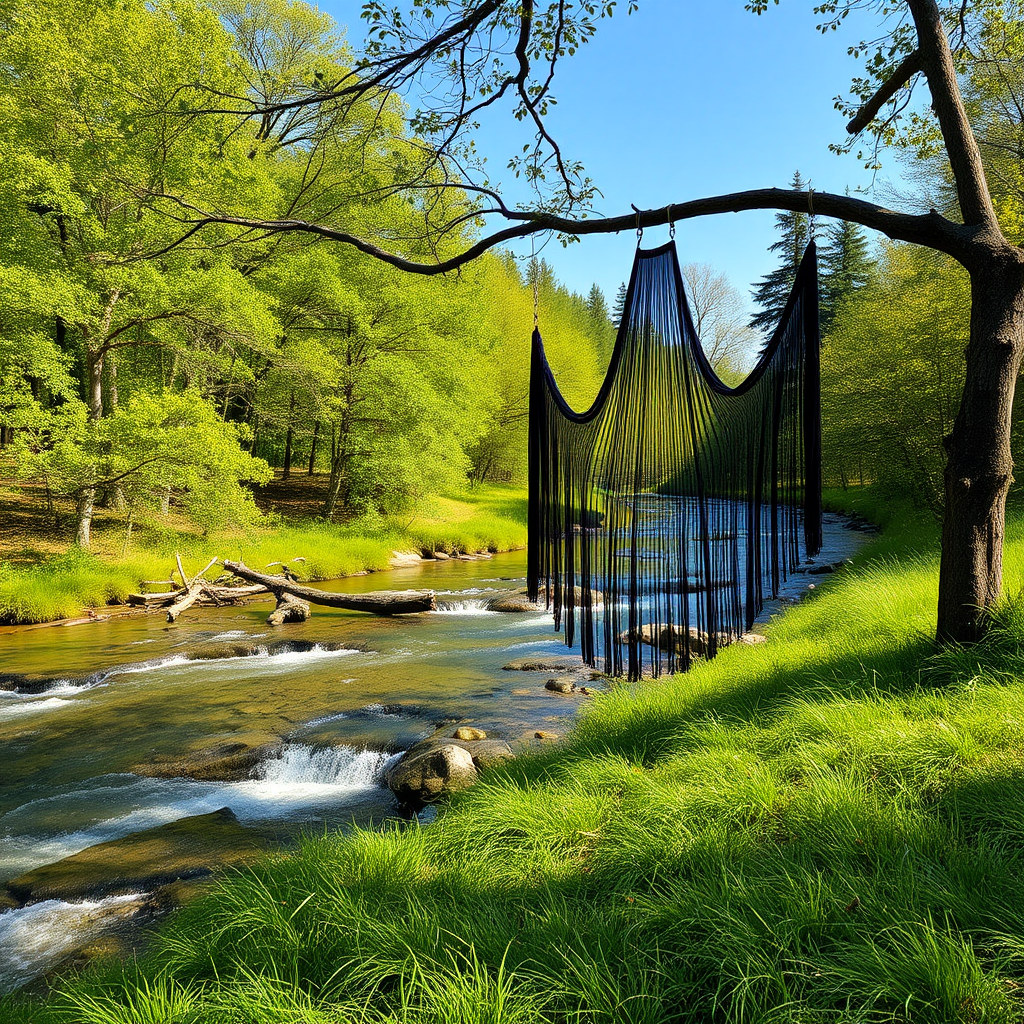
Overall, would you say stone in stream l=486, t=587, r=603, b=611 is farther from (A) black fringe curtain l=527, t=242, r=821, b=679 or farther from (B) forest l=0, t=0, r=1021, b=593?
(A) black fringe curtain l=527, t=242, r=821, b=679

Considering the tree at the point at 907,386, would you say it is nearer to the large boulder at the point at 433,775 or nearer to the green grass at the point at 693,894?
the green grass at the point at 693,894

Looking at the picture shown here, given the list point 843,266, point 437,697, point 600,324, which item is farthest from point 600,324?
point 437,697

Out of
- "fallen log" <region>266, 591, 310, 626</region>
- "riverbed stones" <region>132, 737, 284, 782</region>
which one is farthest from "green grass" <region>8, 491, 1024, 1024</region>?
"fallen log" <region>266, 591, 310, 626</region>

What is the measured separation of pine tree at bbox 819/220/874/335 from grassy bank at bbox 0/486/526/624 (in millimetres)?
18340

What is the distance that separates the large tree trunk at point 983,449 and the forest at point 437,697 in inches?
1.1

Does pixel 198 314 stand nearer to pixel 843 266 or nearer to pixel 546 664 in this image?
pixel 546 664

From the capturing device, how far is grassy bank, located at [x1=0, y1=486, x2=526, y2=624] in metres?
10.5

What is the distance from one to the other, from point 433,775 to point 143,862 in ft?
5.98

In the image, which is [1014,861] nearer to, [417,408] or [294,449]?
[417,408]

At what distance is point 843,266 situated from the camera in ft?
105

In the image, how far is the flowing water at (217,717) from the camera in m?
4.72

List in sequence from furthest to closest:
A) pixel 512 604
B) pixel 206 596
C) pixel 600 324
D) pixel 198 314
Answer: pixel 600 324 → pixel 198 314 → pixel 512 604 → pixel 206 596

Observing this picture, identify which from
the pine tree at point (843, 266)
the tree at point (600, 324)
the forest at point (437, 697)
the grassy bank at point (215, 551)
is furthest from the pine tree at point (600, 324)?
the forest at point (437, 697)

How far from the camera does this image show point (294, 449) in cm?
2839
